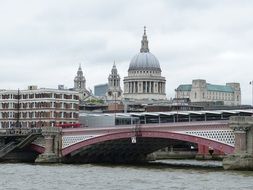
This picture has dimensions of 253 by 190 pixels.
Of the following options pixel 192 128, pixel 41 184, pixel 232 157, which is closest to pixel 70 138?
pixel 192 128

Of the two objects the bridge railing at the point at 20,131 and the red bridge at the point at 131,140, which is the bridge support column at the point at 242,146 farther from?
the bridge railing at the point at 20,131

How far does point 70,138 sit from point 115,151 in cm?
835

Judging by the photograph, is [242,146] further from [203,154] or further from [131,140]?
[203,154]

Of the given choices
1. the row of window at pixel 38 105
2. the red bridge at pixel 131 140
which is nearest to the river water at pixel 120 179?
the red bridge at pixel 131 140

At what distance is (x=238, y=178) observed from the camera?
237 feet

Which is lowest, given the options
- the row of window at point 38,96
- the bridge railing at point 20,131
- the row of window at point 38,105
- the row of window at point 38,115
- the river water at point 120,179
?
the river water at point 120,179

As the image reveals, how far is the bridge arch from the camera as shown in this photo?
8780 centimetres

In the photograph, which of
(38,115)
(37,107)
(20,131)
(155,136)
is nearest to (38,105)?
(37,107)

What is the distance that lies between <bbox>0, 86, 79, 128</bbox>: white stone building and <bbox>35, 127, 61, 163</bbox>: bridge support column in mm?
17930

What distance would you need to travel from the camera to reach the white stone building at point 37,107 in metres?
132

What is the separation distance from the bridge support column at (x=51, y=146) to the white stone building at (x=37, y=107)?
17.9m

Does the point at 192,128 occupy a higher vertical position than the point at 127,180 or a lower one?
higher

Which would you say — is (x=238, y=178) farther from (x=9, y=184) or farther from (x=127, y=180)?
(x=9, y=184)

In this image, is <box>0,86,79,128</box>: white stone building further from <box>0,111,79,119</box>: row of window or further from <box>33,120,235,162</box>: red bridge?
<box>33,120,235,162</box>: red bridge
